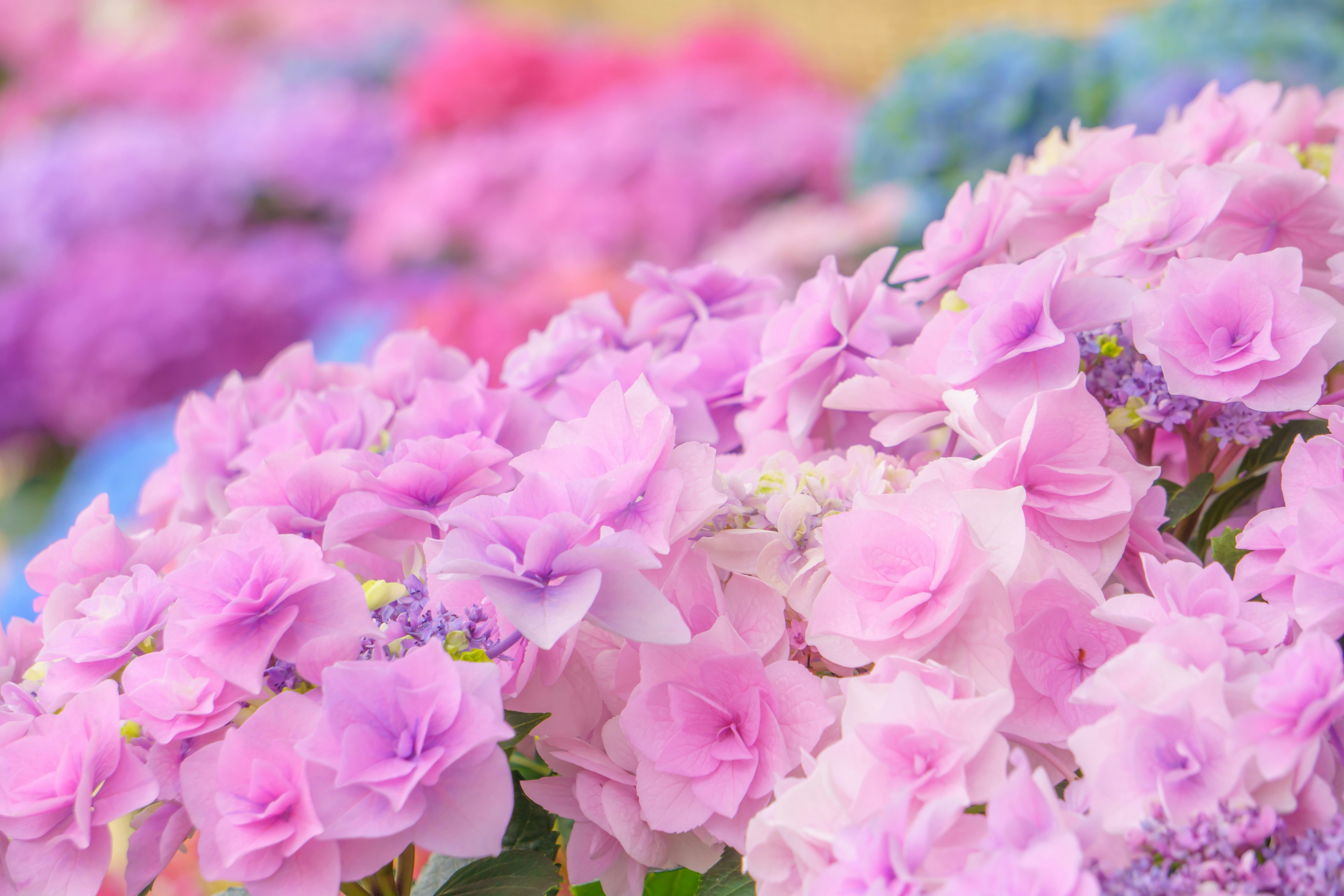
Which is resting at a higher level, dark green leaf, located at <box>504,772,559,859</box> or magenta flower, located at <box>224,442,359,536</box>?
magenta flower, located at <box>224,442,359,536</box>

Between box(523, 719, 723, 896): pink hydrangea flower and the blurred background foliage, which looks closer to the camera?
box(523, 719, 723, 896): pink hydrangea flower

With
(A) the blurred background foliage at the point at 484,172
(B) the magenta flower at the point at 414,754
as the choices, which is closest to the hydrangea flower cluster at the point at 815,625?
(B) the magenta flower at the point at 414,754

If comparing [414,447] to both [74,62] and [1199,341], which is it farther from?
[74,62]

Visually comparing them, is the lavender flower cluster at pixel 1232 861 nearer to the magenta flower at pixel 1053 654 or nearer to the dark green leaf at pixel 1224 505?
the magenta flower at pixel 1053 654

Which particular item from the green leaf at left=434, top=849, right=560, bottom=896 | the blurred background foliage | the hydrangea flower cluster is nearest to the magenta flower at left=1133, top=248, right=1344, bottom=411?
the hydrangea flower cluster

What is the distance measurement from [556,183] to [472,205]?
0.43ft

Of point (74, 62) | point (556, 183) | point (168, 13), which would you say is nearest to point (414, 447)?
point (556, 183)

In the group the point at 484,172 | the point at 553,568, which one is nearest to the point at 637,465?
the point at 553,568

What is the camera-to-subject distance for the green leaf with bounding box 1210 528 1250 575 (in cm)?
30

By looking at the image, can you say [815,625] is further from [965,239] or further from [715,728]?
[965,239]

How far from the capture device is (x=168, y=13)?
2482mm

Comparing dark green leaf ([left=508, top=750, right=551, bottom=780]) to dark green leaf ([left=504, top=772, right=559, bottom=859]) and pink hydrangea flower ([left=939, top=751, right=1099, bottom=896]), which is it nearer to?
dark green leaf ([left=504, top=772, right=559, bottom=859])

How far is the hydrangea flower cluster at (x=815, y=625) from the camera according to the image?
0.22m

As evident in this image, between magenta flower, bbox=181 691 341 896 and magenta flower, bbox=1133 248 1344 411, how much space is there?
→ 0.81ft
